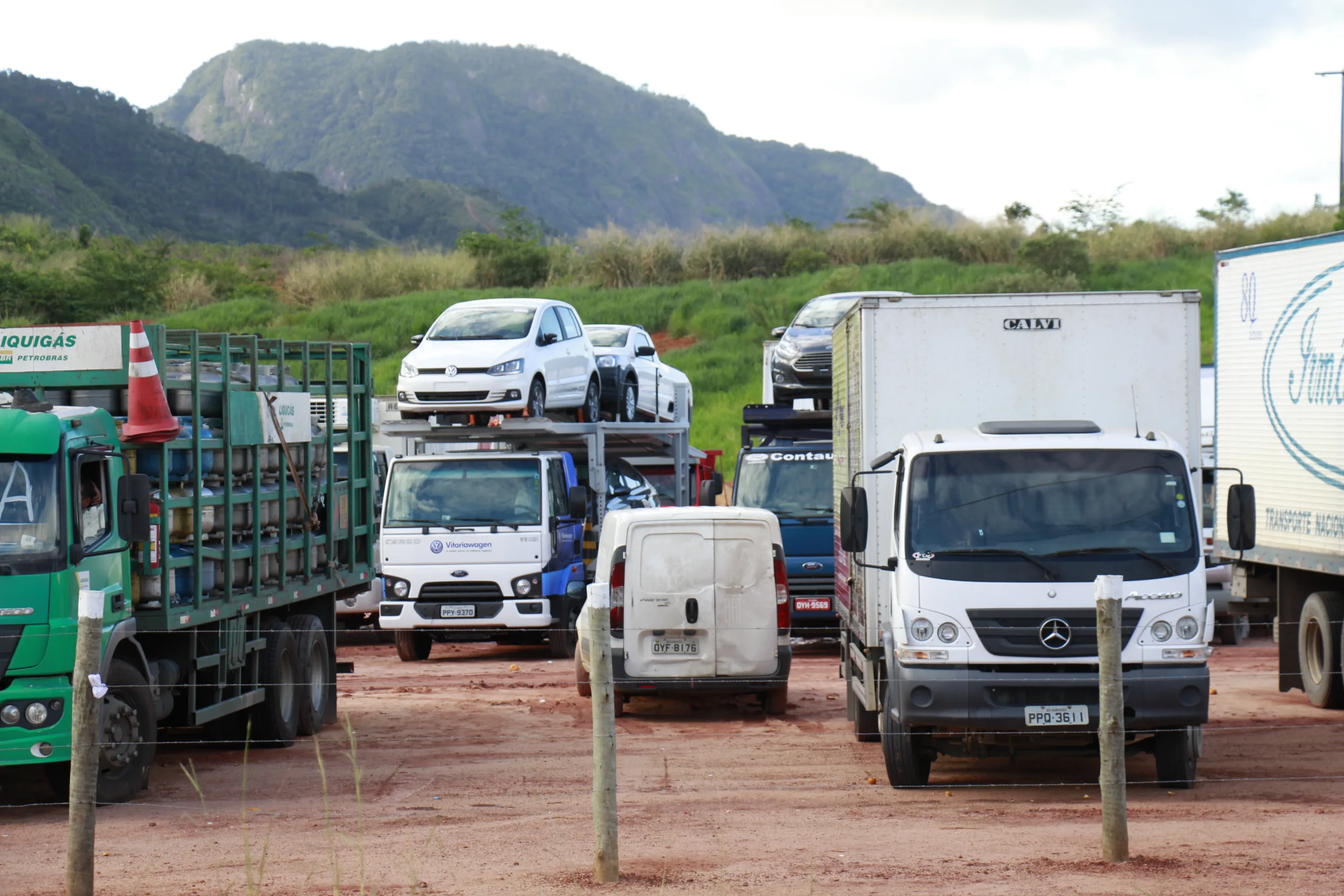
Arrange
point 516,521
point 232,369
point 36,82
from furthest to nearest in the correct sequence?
point 36,82 → point 516,521 → point 232,369

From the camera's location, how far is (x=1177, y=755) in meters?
9.41

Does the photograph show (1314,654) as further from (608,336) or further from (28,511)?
(608,336)

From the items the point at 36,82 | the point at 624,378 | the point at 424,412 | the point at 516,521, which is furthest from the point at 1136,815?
the point at 36,82

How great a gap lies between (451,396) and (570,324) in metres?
2.63

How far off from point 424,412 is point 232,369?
7.41m

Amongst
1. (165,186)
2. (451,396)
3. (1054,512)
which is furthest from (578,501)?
(165,186)

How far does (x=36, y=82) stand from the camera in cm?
10294

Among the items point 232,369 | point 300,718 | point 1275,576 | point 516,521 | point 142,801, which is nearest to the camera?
point 142,801

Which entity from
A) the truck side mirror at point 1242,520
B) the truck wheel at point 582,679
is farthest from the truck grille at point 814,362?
the truck side mirror at point 1242,520

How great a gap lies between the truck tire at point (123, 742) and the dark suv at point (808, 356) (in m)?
13.7

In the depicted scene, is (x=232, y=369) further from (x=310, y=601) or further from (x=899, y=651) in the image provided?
(x=899, y=651)

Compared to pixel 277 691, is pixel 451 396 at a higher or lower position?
higher

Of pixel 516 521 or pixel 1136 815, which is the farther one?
pixel 516 521

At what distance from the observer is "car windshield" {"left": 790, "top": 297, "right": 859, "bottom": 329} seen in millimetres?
22766
